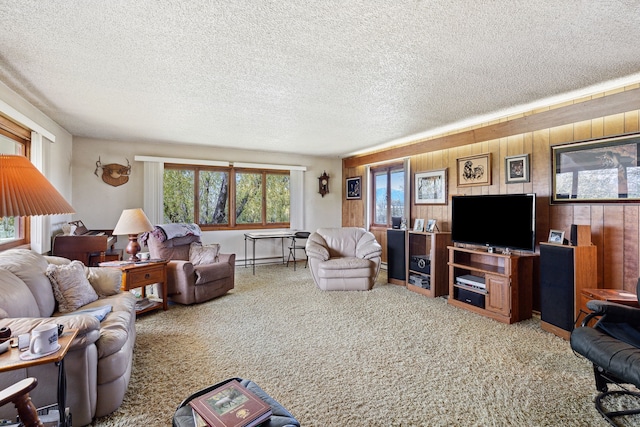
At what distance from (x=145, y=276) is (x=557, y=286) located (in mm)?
4267

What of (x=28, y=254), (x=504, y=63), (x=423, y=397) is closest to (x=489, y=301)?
(x=423, y=397)

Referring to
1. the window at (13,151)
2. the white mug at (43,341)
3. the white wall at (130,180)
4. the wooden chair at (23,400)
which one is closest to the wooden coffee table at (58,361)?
the white mug at (43,341)

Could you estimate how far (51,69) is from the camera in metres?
2.59

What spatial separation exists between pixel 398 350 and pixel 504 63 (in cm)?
249

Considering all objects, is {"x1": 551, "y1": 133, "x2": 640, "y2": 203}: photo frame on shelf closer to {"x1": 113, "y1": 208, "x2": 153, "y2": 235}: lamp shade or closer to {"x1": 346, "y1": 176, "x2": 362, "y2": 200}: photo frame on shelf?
{"x1": 346, "y1": 176, "x2": 362, "y2": 200}: photo frame on shelf

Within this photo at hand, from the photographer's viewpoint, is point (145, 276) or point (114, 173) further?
point (114, 173)

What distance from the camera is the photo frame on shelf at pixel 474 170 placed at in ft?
13.9

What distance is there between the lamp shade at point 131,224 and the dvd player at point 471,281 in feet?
12.6

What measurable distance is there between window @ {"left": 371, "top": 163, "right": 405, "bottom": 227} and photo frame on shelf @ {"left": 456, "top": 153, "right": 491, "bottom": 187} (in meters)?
1.28

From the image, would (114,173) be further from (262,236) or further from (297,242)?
(297,242)

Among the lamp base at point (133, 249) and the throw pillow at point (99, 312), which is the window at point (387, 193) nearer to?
the lamp base at point (133, 249)

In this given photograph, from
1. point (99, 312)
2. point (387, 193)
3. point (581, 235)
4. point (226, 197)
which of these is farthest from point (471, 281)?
point (226, 197)

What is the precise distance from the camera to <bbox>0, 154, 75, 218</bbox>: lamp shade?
4.24ft

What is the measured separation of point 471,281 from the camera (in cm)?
381
